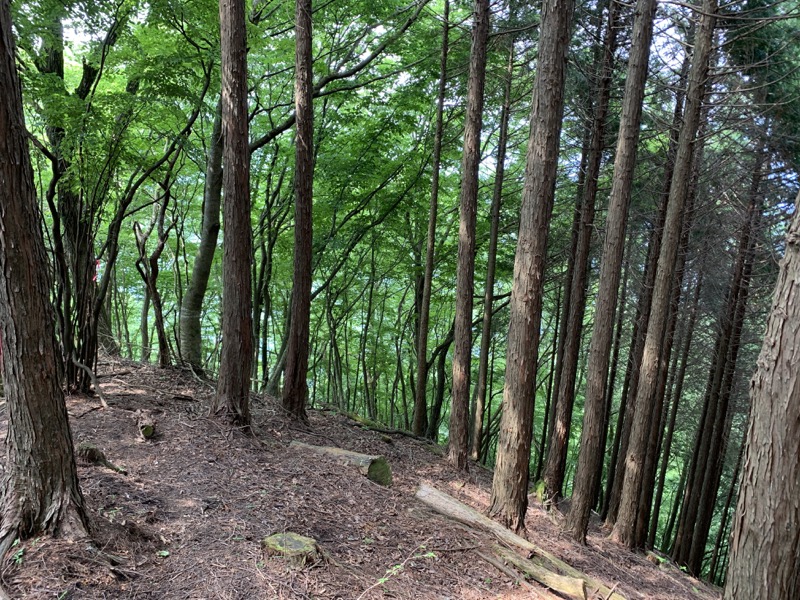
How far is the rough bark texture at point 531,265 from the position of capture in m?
5.43

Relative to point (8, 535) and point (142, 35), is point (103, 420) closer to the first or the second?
point (8, 535)

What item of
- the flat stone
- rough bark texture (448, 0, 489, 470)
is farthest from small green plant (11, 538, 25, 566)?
rough bark texture (448, 0, 489, 470)

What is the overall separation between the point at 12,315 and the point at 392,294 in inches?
653

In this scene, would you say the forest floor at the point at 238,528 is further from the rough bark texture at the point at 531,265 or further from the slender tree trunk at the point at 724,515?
the slender tree trunk at the point at 724,515

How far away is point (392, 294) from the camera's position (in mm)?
19438

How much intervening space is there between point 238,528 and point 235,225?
3.53 meters

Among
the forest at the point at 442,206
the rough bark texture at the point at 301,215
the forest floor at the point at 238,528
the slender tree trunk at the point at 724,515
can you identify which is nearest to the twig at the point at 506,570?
the forest floor at the point at 238,528

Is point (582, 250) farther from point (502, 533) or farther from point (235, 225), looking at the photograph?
point (235, 225)

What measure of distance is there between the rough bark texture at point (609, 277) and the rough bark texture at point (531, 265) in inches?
90.9

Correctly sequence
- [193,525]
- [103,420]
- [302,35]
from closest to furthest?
[193,525] → [103,420] → [302,35]

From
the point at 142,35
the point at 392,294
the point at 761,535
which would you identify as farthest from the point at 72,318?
the point at 392,294

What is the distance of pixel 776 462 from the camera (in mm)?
2617

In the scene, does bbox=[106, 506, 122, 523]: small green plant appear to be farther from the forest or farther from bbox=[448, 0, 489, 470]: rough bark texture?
bbox=[448, 0, 489, 470]: rough bark texture


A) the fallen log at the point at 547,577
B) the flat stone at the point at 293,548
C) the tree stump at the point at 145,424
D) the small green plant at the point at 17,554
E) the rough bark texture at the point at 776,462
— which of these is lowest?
the fallen log at the point at 547,577
